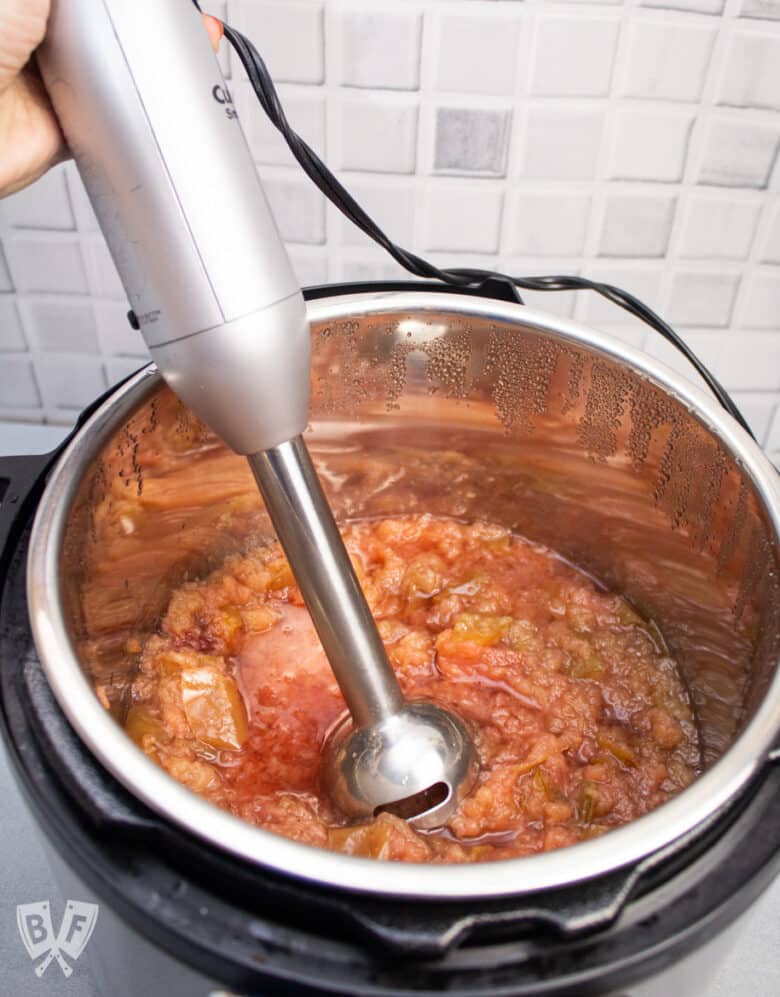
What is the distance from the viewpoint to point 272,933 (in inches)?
16.3

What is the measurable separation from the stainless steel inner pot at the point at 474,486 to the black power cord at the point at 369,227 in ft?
0.11

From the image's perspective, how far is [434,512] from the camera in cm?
102

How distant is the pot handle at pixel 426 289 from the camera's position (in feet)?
2.69

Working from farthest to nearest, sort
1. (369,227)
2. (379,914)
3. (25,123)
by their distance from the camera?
1. (369,227)
2. (25,123)
3. (379,914)

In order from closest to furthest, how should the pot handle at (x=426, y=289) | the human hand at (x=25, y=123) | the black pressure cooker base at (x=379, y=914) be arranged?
the black pressure cooker base at (x=379, y=914), the human hand at (x=25, y=123), the pot handle at (x=426, y=289)

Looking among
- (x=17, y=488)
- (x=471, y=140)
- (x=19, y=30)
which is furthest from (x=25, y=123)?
(x=471, y=140)

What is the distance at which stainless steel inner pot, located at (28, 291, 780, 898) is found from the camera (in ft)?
2.04

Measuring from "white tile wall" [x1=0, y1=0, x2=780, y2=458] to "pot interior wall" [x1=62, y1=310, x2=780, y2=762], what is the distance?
0.23 meters

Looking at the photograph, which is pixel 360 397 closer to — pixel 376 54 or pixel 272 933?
pixel 376 54

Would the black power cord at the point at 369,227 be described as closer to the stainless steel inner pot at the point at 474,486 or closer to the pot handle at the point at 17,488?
the stainless steel inner pot at the point at 474,486

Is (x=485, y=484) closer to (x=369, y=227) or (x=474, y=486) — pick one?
(x=474, y=486)

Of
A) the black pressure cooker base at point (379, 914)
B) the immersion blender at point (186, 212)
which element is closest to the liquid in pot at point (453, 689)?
the black pressure cooker base at point (379, 914)

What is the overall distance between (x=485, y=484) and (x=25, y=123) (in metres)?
0.58

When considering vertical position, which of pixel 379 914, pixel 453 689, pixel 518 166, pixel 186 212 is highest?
pixel 186 212
